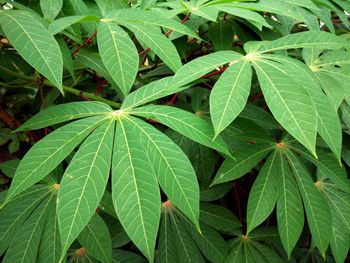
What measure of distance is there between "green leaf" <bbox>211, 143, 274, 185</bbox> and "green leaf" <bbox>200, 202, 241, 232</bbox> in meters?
0.26

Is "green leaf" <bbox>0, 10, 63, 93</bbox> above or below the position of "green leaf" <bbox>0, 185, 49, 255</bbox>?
above

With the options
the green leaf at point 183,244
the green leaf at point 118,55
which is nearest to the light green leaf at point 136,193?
the green leaf at point 118,55

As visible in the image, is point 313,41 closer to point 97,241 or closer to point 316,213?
point 316,213

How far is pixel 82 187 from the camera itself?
0.47m

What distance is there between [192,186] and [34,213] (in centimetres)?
40

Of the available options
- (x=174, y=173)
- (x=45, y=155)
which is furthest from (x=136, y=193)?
(x=45, y=155)

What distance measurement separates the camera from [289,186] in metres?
0.71

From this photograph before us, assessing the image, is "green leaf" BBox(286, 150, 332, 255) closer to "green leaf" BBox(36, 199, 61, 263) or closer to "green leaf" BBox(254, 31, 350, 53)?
"green leaf" BBox(254, 31, 350, 53)

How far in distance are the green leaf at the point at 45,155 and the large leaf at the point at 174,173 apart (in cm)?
13

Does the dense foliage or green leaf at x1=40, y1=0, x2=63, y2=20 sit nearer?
the dense foliage

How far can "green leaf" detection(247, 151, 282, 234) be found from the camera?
67 cm

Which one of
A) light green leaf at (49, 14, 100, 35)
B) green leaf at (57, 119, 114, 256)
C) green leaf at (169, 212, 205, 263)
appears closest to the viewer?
green leaf at (57, 119, 114, 256)

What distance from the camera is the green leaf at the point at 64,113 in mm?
615

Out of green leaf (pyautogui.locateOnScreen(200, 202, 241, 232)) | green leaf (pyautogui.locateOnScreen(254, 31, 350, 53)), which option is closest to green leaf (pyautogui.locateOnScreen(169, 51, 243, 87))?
green leaf (pyautogui.locateOnScreen(254, 31, 350, 53))
